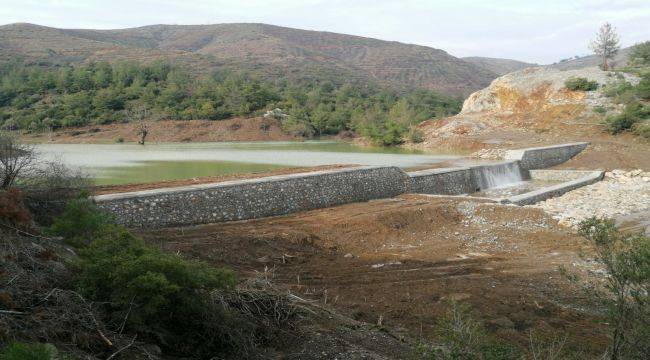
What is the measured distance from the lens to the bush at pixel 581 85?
3806 cm

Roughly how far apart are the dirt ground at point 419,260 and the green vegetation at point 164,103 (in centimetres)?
3001

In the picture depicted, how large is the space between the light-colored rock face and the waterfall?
Result: 691 inches

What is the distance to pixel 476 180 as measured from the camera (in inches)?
798

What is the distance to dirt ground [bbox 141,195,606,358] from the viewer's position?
7.24 meters

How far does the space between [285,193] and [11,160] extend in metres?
6.09

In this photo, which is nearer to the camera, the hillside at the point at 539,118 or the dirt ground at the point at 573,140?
the dirt ground at the point at 573,140

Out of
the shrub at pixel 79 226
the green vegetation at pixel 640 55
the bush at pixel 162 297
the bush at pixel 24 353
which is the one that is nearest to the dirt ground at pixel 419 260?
the bush at pixel 162 297

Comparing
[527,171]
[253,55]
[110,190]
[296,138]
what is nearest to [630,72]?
[527,171]

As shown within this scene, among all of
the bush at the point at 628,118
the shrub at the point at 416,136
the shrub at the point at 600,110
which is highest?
the shrub at the point at 600,110

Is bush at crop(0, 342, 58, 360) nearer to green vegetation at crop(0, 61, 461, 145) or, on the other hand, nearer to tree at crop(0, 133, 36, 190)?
tree at crop(0, 133, 36, 190)

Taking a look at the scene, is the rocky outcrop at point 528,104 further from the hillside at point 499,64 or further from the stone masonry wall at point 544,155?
the hillside at point 499,64

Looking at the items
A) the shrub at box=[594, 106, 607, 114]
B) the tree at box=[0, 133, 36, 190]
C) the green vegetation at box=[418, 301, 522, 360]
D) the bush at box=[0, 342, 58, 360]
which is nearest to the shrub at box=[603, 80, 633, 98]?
the shrub at box=[594, 106, 607, 114]

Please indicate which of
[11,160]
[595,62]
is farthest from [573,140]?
[595,62]

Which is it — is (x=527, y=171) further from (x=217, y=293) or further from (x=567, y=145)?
(x=217, y=293)
